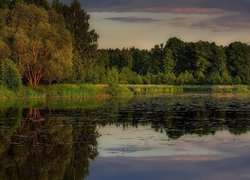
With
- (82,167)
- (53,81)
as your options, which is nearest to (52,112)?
(82,167)

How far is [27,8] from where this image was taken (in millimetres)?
66438

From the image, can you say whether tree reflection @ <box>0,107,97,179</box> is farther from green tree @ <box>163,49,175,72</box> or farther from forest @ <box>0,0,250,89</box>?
green tree @ <box>163,49,175,72</box>

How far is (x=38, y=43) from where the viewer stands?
65.8m

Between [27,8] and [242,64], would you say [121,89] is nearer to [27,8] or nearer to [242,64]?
[27,8]

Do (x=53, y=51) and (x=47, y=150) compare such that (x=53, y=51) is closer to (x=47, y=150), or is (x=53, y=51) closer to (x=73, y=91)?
(x=73, y=91)

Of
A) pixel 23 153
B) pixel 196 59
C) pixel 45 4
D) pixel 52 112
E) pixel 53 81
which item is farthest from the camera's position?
pixel 196 59

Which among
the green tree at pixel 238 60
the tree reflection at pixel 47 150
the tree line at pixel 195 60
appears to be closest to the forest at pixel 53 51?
the green tree at pixel 238 60

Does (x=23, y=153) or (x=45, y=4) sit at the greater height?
(x=45, y=4)

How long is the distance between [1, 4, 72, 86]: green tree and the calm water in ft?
105

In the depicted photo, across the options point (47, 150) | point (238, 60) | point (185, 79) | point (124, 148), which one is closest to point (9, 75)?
point (47, 150)

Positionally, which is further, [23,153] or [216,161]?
[23,153]

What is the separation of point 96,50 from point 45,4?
12.3 meters

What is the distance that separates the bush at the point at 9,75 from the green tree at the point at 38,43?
262 centimetres

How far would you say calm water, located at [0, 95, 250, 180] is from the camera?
672 inches
